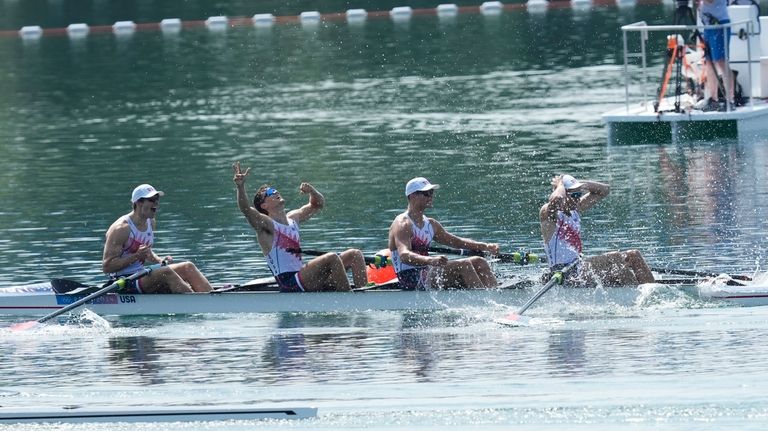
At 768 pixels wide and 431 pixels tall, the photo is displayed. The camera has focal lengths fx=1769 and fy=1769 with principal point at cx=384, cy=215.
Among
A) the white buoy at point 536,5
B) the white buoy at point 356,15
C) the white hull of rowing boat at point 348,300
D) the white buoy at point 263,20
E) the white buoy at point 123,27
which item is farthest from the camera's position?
the white buoy at point 123,27

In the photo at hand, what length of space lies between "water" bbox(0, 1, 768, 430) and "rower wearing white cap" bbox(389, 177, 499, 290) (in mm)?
414

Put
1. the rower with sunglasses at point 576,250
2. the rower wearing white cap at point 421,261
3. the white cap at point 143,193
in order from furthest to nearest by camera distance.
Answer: the white cap at point 143,193 < the rower wearing white cap at point 421,261 < the rower with sunglasses at point 576,250

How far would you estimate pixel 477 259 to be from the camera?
18703 mm

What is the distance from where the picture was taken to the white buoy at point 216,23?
6838 centimetres

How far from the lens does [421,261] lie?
724 inches

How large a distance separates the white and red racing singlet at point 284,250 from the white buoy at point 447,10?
50.0 m

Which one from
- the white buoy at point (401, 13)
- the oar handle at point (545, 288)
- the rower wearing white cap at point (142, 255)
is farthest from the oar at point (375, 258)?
the white buoy at point (401, 13)

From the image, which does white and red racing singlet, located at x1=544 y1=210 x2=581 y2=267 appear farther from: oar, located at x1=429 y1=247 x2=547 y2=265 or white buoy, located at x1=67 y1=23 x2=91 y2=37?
white buoy, located at x1=67 y1=23 x2=91 y2=37

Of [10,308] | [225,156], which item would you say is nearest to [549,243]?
[10,308]

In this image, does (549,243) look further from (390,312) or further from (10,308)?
(10,308)

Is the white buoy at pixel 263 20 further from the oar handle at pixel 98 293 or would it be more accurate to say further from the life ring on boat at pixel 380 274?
the oar handle at pixel 98 293

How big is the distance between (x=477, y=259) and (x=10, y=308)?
530 centimetres

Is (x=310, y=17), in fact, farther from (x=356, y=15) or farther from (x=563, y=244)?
(x=563, y=244)

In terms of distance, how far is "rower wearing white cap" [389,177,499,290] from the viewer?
1858cm
